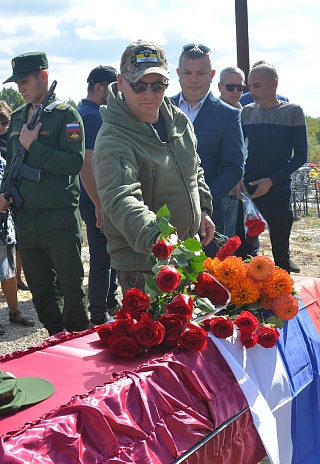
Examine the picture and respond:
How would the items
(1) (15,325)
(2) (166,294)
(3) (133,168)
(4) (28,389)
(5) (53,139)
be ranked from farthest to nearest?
(1) (15,325), (5) (53,139), (3) (133,168), (2) (166,294), (4) (28,389)

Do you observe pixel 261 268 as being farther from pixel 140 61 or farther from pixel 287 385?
pixel 140 61

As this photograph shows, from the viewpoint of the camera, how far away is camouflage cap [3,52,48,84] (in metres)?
4.18

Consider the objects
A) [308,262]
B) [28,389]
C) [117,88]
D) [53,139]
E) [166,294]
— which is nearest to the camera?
[28,389]

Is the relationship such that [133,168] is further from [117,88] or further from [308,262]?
[308,262]

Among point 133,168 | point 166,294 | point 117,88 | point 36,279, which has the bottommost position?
point 36,279

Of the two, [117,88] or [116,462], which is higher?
[117,88]

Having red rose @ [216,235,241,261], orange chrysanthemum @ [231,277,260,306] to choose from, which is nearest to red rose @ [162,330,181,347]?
orange chrysanthemum @ [231,277,260,306]

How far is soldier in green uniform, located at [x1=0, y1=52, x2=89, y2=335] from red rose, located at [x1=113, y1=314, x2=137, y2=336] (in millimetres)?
1981

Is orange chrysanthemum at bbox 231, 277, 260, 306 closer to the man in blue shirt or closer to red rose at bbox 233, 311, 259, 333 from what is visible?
red rose at bbox 233, 311, 259, 333

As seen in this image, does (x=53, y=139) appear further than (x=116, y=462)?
Yes

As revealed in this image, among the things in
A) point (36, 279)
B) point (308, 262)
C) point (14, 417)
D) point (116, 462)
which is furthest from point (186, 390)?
point (308, 262)

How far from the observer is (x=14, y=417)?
5.79 feet

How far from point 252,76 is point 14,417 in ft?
Answer: 14.7

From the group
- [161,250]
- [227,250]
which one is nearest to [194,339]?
[161,250]
